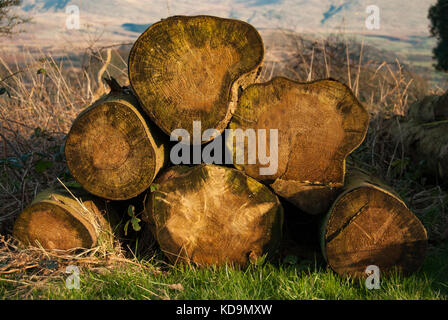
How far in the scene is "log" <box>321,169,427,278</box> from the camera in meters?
2.56

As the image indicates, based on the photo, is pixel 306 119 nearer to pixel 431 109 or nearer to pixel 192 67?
pixel 192 67

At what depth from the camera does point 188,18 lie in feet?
A: 8.50

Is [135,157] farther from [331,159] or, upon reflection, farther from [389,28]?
[389,28]

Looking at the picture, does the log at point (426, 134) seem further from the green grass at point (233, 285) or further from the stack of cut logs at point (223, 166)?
the stack of cut logs at point (223, 166)

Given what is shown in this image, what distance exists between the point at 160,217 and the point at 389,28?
293ft

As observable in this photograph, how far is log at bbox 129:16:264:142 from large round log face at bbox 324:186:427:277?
3.29 feet

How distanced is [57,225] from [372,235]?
2.15 metres

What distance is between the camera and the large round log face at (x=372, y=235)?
2562mm

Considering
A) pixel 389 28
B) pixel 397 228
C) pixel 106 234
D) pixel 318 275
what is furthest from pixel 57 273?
pixel 389 28

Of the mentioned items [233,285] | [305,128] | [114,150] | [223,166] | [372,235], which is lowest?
[233,285]

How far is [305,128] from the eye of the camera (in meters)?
2.71
